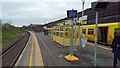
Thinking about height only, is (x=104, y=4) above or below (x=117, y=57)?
above

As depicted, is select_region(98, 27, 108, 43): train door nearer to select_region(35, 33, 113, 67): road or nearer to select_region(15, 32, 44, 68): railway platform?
select_region(35, 33, 113, 67): road

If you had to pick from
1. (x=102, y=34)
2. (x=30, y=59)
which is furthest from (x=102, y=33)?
(x=30, y=59)

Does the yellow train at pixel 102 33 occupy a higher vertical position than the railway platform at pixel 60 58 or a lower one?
higher

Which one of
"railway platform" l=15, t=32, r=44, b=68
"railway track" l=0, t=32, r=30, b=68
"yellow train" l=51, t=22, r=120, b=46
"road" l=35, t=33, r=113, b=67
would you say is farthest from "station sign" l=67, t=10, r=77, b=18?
"yellow train" l=51, t=22, r=120, b=46

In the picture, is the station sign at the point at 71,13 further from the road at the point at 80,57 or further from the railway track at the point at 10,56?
the railway track at the point at 10,56

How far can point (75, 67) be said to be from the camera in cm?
1094

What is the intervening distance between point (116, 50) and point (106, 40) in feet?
55.5

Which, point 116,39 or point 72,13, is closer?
point 116,39

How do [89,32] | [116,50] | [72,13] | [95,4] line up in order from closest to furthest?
[116,50] → [95,4] → [72,13] → [89,32]

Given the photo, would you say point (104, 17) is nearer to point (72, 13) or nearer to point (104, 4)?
point (72, 13)

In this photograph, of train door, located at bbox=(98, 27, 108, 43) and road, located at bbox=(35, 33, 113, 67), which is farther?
train door, located at bbox=(98, 27, 108, 43)

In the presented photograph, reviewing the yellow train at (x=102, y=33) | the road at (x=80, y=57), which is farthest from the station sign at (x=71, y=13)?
the yellow train at (x=102, y=33)

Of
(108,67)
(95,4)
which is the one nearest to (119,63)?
(108,67)

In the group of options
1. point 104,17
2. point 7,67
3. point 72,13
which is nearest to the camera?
point 7,67
